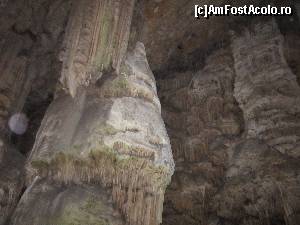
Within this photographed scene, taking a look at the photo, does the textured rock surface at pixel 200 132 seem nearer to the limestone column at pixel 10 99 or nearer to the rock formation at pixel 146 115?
the rock formation at pixel 146 115

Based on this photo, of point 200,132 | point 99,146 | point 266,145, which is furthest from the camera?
point 200,132

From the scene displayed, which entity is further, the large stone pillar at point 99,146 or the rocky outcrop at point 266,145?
the rocky outcrop at point 266,145

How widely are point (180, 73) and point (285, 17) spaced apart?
8.12 ft

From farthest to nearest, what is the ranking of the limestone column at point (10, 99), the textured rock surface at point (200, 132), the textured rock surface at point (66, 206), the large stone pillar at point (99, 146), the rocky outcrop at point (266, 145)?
the textured rock surface at point (200, 132) → the limestone column at point (10, 99) → the rocky outcrop at point (266, 145) → the large stone pillar at point (99, 146) → the textured rock surface at point (66, 206)

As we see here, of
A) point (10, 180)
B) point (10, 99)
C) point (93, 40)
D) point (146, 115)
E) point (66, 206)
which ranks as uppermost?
point (93, 40)

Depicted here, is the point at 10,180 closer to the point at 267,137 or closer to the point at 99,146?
the point at 99,146

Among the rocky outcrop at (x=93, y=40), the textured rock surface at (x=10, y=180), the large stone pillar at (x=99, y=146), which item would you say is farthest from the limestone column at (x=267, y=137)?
the textured rock surface at (x=10, y=180)

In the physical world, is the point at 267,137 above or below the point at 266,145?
above

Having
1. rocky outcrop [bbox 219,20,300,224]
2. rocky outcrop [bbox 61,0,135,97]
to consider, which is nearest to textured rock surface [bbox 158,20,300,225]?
rocky outcrop [bbox 219,20,300,224]

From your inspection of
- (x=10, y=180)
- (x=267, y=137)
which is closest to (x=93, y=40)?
(x=10, y=180)

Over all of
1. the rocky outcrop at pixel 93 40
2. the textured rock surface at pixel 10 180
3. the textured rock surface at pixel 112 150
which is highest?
the rocky outcrop at pixel 93 40

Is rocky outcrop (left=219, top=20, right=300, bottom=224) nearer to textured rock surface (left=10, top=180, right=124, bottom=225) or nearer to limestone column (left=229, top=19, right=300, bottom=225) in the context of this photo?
limestone column (left=229, top=19, right=300, bottom=225)

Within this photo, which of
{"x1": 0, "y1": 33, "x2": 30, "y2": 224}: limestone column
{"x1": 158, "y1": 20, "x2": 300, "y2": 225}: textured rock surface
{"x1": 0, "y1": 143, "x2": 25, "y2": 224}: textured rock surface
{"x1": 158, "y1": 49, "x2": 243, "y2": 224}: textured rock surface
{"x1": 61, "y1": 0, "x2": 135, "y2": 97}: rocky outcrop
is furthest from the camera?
{"x1": 158, "y1": 49, "x2": 243, "y2": 224}: textured rock surface

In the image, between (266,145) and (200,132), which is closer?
(266,145)
